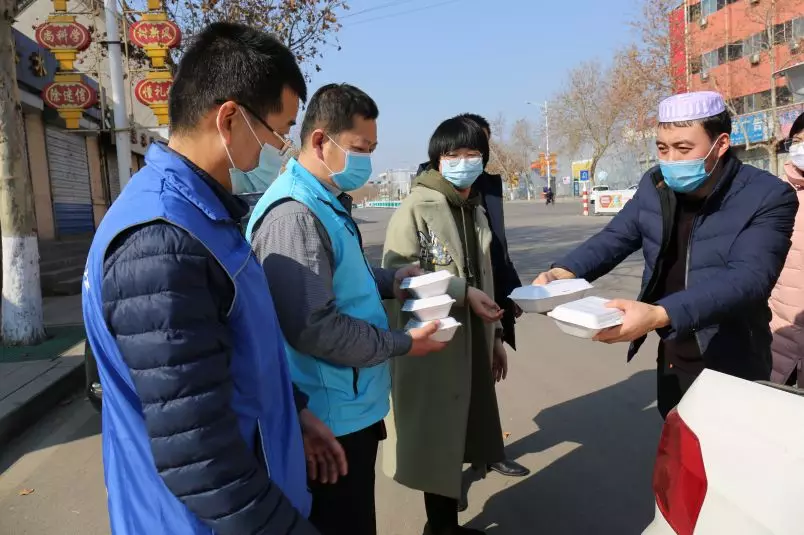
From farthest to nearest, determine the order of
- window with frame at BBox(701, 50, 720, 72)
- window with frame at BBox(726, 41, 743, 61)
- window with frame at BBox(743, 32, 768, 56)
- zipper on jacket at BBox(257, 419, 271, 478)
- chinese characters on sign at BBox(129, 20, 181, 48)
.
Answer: window with frame at BBox(726, 41, 743, 61) < window with frame at BBox(701, 50, 720, 72) < window with frame at BBox(743, 32, 768, 56) < chinese characters on sign at BBox(129, 20, 181, 48) < zipper on jacket at BBox(257, 419, 271, 478)

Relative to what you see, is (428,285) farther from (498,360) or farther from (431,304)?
(498,360)

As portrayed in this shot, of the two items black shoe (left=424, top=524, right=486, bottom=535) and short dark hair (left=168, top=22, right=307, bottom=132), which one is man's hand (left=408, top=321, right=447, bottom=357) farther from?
black shoe (left=424, top=524, right=486, bottom=535)

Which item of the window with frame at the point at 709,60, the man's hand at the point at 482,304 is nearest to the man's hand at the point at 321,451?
the man's hand at the point at 482,304

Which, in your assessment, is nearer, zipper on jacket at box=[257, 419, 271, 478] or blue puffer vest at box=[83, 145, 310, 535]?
blue puffer vest at box=[83, 145, 310, 535]

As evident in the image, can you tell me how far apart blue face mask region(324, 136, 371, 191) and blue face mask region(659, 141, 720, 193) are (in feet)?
3.59

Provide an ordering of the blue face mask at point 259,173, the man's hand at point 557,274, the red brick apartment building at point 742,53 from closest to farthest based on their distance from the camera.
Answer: the blue face mask at point 259,173, the man's hand at point 557,274, the red brick apartment building at point 742,53

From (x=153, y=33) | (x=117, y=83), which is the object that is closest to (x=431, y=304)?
(x=117, y=83)

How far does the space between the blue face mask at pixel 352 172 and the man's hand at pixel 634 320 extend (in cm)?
94

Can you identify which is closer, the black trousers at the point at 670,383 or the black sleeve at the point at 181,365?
the black sleeve at the point at 181,365

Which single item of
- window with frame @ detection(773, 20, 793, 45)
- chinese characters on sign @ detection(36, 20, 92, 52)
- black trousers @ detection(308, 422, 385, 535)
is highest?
window with frame @ detection(773, 20, 793, 45)

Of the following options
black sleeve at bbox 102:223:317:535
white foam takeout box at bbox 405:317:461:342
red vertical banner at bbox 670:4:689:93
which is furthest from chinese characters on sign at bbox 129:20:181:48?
red vertical banner at bbox 670:4:689:93

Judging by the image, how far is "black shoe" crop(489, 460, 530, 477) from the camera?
339cm

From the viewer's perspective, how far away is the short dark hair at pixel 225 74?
4.12 ft

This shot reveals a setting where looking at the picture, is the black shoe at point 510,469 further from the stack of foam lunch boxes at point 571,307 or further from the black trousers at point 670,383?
the stack of foam lunch boxes at point 571,307
